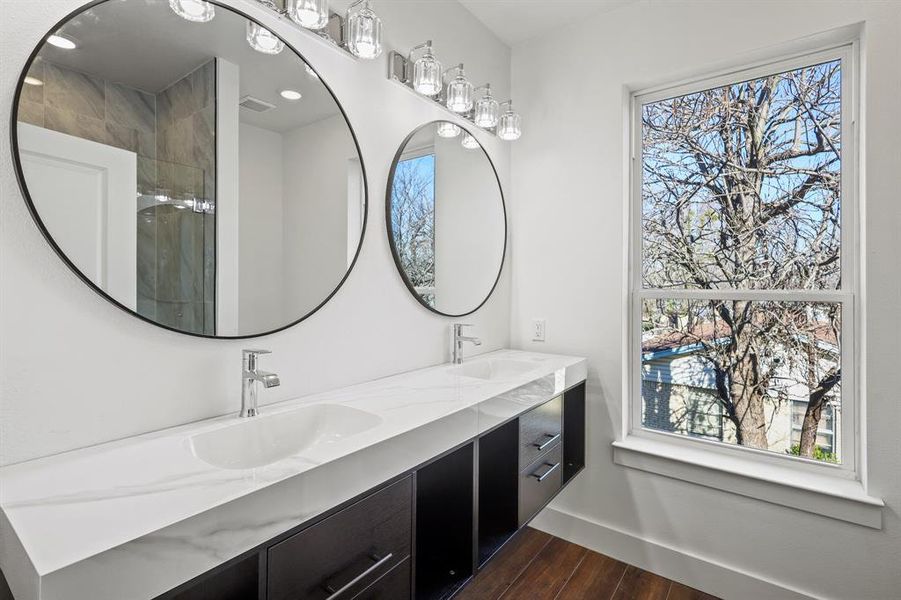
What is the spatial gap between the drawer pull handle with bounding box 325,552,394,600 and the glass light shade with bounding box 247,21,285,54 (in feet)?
4.40

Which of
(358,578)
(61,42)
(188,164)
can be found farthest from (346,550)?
(61,42)

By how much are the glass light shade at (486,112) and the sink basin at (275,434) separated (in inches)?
53.6

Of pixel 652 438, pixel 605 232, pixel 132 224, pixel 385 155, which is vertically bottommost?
pixel 652 438

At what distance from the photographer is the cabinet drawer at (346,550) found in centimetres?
83

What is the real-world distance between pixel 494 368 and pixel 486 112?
112 cm

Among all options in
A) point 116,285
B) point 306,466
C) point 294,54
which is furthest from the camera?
point 294,54

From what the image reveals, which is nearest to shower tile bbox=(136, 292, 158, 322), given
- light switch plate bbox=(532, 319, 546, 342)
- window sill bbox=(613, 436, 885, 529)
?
light switch plate bbox=(532, 319, 546, 342)

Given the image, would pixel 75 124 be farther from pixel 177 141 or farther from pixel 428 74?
pixel 428 74

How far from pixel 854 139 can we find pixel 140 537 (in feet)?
7.76

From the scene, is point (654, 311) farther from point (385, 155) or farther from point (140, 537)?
point (140, 537)

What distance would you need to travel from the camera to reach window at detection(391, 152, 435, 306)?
174 cm

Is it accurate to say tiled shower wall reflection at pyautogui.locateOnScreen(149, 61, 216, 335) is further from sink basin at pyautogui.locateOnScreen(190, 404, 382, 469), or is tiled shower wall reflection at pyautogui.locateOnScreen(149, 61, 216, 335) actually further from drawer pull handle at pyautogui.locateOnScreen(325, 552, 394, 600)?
drawer pull handle at pyautogui.locateOnScreen(325, 552, 394, 600)

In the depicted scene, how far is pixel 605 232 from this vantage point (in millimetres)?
2107

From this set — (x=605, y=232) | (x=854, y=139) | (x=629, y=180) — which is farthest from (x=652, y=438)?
(x=854, y=139)
